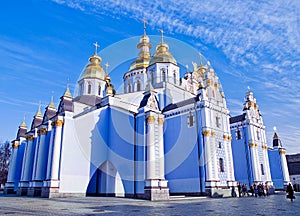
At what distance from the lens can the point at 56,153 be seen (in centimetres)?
1920

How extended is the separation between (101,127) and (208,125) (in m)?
8.85

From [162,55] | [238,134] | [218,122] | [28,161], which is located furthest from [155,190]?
[162,55]

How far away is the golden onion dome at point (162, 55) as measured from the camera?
1147 inches

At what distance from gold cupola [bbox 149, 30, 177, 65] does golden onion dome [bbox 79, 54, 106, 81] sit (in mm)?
7020

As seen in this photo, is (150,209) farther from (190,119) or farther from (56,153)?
(190,119)

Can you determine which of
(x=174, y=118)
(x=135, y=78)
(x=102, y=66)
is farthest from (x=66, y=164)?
(x=102, y=66)

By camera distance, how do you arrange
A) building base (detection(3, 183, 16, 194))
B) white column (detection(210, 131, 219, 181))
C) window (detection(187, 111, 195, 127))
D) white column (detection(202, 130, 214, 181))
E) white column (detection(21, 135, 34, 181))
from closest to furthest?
white column (detection(202, 130, 214, 181)) → white column (detection(210, 131, 219, 181)) → window (detection(187, 111, 195, 127)) → white column (detection(21, 135, 34, 181)) → building base (detection(3, 183, 16, 194))

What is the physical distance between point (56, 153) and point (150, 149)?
7.09 metres

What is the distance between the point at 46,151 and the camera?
21859 mm

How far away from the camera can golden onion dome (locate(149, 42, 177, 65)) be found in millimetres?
29125

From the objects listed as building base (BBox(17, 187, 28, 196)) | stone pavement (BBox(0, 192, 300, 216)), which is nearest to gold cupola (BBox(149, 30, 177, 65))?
building base (BBox(17, 187, 28, 196))

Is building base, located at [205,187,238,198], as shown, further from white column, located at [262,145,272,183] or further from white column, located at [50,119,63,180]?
white column, located at [50,119,63,180]

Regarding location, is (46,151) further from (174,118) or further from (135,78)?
(135,78)

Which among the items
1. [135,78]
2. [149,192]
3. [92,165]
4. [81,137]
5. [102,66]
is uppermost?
[102,66]
